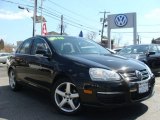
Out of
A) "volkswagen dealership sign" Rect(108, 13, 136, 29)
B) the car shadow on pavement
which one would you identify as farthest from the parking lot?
"volkswagen dealership sign" Rect(108, 13, 136, 29)

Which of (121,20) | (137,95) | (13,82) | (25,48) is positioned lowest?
(13,82)

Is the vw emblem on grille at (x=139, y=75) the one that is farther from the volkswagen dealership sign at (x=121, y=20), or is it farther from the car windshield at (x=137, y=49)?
the volkswagen dealership sign at (x=121, y=20)

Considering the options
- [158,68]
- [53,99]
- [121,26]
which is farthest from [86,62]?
[121,26]

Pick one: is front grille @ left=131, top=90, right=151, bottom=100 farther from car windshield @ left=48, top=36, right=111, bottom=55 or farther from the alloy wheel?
car windshield @ left=48, top=36, right=111, bottom=55

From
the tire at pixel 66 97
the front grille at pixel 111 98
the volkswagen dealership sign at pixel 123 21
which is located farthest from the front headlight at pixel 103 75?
the volkswagen dealership sign at pixel 123 21

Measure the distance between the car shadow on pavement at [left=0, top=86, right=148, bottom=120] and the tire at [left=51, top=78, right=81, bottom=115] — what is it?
0.13 m

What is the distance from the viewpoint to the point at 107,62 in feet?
18.4

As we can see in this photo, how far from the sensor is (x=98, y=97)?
5.19 meters

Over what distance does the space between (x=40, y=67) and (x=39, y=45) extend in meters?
0.68

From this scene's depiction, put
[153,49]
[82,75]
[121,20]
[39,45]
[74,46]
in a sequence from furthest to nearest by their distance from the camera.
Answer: [121,20], [153,49], [39,45], [74,46], [82,75]

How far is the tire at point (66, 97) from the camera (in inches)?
223

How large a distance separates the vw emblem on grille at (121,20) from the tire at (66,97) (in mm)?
21579

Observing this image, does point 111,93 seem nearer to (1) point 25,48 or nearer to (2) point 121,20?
(1) point 25,48

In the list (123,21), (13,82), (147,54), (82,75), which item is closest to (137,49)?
(147,54)
